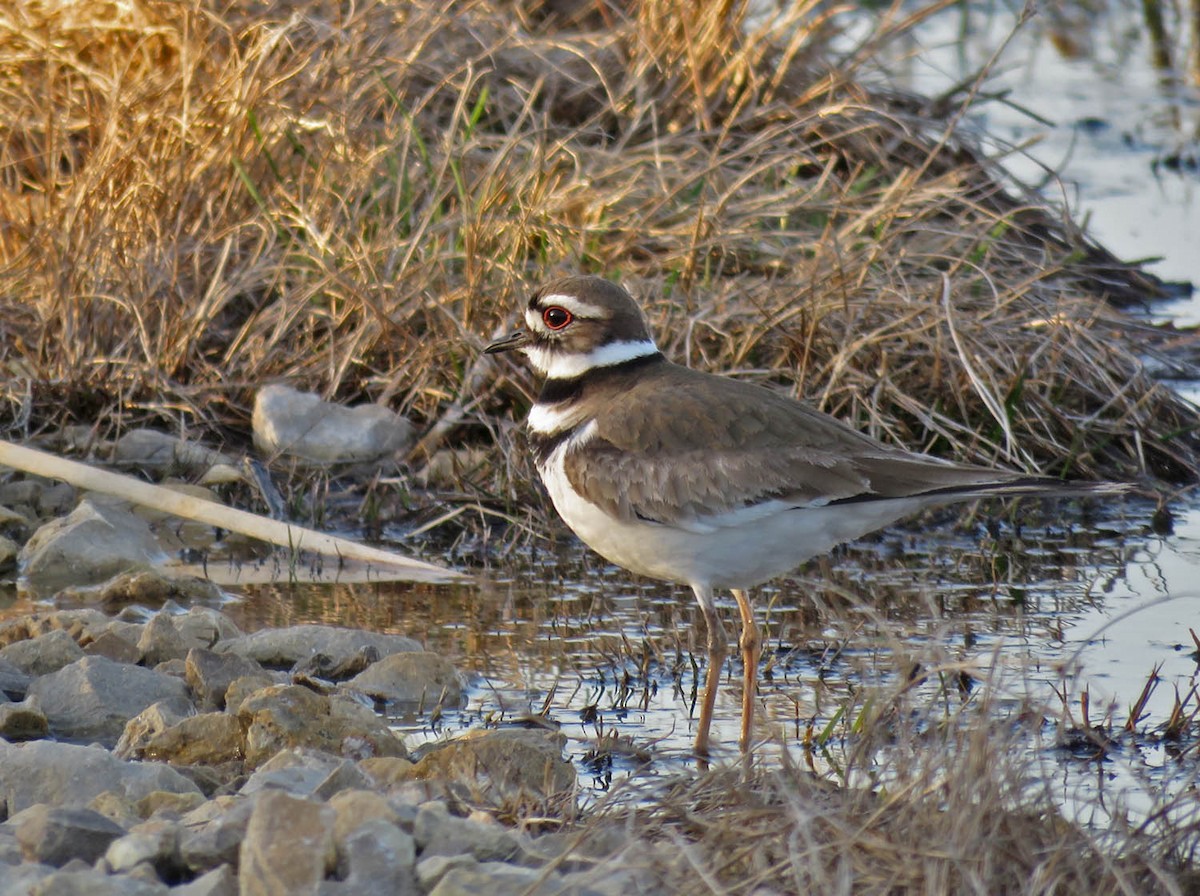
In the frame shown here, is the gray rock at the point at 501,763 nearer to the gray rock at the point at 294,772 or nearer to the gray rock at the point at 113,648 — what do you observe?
the gray rock at the point at 294,772

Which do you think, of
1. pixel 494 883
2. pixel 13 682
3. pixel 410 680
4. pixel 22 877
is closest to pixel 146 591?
pixel 13 682

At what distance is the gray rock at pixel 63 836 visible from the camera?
353 centimetres

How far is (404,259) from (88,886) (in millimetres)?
3767

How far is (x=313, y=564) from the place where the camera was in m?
6.15

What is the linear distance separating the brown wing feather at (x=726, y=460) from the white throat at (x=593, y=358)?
0.23 meters

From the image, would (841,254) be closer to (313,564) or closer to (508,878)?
(313,564)

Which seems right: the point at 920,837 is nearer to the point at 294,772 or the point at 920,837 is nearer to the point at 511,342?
the point at 294,772

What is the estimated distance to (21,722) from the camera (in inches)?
181

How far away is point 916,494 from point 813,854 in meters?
1.73

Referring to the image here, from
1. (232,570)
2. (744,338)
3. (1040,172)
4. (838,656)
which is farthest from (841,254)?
(1040,172)

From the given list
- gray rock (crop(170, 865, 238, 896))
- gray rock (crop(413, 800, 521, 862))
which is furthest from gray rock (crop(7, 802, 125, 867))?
gray rock (crop(413, 800, 521, 862))

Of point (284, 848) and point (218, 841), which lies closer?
point (284, 848)

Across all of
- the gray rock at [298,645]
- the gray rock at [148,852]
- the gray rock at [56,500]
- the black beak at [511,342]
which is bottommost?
the gray rock at [148,852]

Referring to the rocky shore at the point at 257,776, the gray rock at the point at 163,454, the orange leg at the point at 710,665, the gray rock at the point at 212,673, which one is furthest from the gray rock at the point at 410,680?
the gray rock at the point at 163,454
